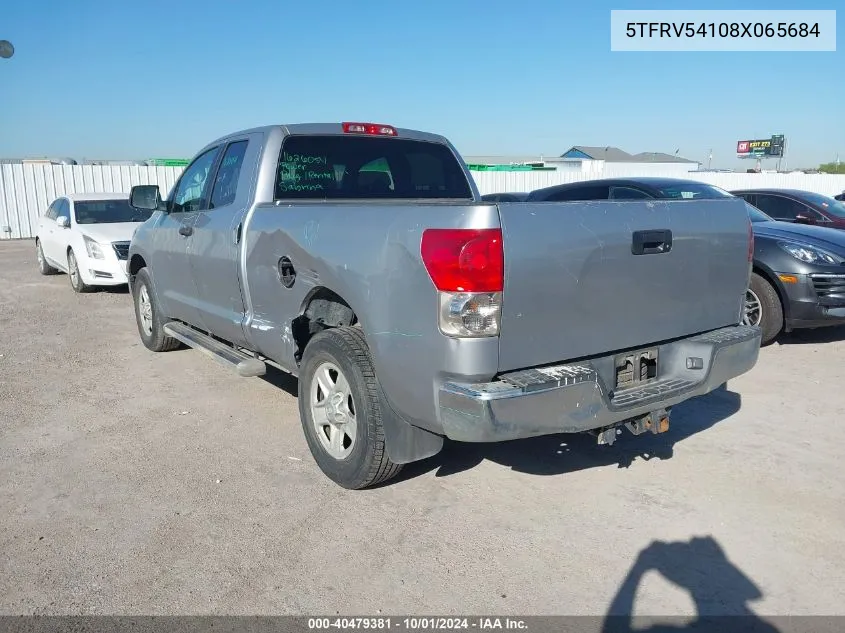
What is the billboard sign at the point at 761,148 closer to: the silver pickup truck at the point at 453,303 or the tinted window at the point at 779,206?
the tinted window at the point at 779,206

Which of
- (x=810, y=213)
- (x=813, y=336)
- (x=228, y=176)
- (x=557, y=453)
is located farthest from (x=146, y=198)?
(x=810, y=213)

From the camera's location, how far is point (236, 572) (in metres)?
3.09

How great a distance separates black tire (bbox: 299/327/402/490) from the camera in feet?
11.4

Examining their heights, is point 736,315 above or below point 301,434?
above

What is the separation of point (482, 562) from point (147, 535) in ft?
5.40

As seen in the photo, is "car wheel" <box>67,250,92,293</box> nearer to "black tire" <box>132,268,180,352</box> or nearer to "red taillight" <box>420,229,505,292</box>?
"black tire" <box>132,268,180,352</box>

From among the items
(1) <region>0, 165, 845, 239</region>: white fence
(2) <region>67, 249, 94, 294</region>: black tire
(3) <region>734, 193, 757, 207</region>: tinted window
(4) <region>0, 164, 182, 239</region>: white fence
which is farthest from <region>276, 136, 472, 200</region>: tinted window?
Result: (1) <region>0, 165, 845, 239</region>: white fence

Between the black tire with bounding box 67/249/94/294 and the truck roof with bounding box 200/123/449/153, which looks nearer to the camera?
the truck roof with bounding box 200/123/449/153

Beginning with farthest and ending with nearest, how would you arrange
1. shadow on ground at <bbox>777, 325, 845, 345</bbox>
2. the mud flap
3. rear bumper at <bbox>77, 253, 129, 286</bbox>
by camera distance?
rear bumper at <bbox>77, 253, 129, 286</bbox> < shadow on ground at <bbox>777, 325, 845, 345</bbox> < the mud flap

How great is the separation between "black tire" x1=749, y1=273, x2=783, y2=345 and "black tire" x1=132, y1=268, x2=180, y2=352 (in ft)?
19.2

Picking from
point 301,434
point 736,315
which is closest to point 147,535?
point 301,434

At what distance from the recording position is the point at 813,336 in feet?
25.2

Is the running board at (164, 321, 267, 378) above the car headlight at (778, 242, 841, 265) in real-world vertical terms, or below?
below

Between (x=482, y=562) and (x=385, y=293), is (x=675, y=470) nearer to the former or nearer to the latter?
(x=482, y=562)
